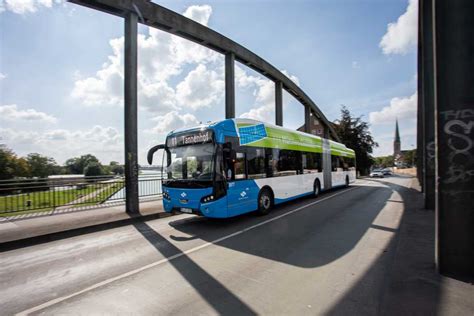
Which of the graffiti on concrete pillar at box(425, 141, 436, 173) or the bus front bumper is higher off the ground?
the graffiti on concrete pillar at box(425, 141, 436, 173)

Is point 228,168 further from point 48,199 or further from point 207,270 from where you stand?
point 48,199

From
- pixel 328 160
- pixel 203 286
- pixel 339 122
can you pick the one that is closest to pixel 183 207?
pixel 203 286

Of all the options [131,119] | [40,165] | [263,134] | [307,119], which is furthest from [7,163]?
[263,134]

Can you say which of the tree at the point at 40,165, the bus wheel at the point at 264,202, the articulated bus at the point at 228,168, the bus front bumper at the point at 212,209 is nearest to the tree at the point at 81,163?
the tree at the point at 40,165

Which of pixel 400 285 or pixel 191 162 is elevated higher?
pixel 191 162

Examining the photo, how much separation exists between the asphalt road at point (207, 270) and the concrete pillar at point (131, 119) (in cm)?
266

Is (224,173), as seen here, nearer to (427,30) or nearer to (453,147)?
(453,147)

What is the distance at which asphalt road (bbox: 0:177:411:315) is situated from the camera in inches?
128

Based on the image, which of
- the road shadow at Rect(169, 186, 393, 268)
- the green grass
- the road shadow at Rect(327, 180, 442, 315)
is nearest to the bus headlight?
the road shadow at Rect(169, 186, 393, 268)

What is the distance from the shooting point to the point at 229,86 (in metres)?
16.1

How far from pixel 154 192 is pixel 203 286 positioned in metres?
10.3

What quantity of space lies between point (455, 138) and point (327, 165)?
12.2 m

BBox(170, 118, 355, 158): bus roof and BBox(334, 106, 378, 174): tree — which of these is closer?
BBox(170, 118, 355, 158): bus roof

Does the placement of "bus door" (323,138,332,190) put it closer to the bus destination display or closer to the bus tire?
the bus tire
